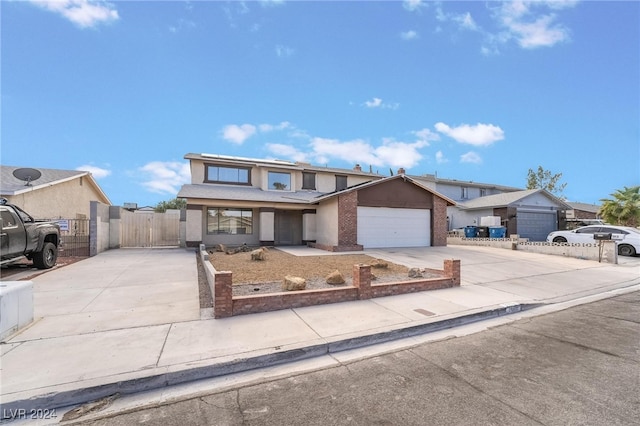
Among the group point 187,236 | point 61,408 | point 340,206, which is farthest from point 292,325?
point 187,236

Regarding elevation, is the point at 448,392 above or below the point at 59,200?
below

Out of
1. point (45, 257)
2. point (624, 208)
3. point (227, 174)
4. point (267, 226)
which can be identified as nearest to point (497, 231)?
point (624, 208)

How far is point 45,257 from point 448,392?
1288 cm

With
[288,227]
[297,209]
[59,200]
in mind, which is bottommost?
[288,227]

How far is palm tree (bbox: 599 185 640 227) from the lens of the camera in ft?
66.2

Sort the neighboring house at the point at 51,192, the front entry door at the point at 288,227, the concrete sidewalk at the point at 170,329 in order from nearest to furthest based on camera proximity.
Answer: the concrete sidewalk at the point at 170,329 → the neighboring house at the point at 51,192 → the front entry door at the point at 288,227

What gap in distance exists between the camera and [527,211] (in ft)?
79.2

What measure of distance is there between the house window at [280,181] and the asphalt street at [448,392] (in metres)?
17.0

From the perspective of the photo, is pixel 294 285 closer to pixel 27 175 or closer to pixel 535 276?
pixel 535 276

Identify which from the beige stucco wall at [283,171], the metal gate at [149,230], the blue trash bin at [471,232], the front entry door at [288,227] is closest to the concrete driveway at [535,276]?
the blue trash bin at [471,232]

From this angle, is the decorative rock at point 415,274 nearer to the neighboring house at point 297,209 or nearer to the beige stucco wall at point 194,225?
the neighboring house at point 297,209

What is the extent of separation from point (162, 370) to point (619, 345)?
6824 millimetres

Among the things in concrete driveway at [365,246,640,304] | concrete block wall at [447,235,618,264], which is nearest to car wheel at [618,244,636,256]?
concrete driveway at [365,246,640,304]

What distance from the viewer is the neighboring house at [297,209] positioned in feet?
55.5
